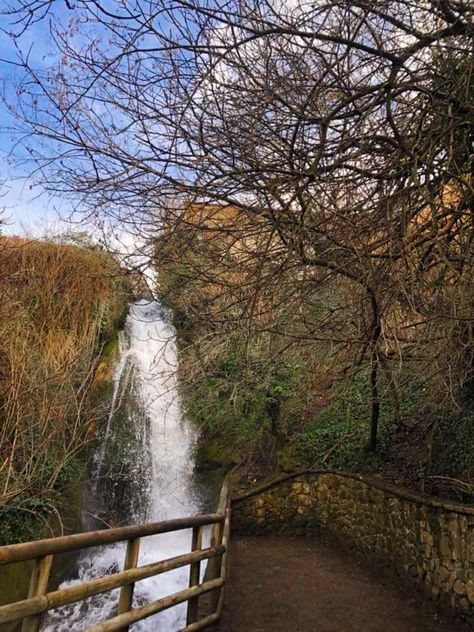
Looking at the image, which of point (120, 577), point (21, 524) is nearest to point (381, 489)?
point (120, 577)

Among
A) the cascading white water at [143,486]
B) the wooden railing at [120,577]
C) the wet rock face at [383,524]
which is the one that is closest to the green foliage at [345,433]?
the wet rock face at [383,524]

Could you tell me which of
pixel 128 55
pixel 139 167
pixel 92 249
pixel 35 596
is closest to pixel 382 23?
pixel 128 55

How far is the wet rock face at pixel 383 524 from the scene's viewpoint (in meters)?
4.50

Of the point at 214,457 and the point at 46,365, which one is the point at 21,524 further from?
the point at 214,457

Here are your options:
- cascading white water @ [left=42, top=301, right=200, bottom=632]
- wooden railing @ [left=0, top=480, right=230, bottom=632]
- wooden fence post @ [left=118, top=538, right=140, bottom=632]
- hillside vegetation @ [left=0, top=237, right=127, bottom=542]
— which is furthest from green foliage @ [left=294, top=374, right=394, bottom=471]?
wooden fence post @ [left=118, top=538, right=140, bottom=632]

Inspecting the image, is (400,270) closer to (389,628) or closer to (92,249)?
(389,628)

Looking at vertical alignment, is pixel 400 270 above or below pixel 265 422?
above

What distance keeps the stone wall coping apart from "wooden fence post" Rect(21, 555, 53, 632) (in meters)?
3.77

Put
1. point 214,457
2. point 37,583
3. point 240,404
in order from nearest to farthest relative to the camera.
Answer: point 37,583 < point 214,457 < point 240,404

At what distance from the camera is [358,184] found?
3916mm

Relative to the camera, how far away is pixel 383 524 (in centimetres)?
607

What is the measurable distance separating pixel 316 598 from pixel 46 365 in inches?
182

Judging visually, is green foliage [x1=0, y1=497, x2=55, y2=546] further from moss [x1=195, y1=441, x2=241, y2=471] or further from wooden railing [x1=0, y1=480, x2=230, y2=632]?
moss [x1=195, y1=441, x2=241, y2=471]

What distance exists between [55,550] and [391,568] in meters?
4.90
